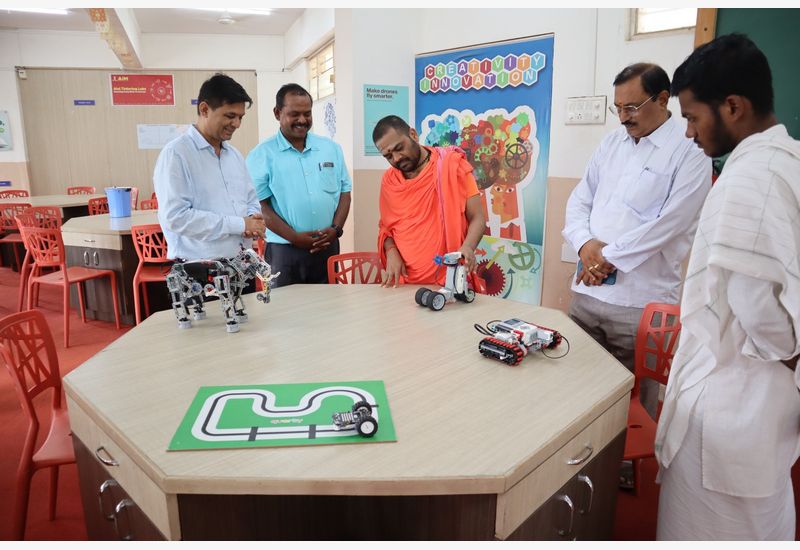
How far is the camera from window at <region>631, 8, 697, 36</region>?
256cm

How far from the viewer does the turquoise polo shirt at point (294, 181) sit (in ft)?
9.08

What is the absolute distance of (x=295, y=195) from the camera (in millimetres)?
2775

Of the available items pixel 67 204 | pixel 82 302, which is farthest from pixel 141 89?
pixel 82 302

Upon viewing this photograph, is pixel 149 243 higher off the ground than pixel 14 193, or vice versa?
pixel 14 193

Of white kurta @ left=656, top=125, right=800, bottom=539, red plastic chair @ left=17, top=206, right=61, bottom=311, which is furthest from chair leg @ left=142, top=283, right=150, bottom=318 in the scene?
white kurta @ left=656, top=125, right=800, bottom=539

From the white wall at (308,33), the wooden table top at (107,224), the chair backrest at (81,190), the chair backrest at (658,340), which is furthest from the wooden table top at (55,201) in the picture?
the chair backrest at (658,340)

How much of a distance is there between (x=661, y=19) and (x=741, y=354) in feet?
7.13

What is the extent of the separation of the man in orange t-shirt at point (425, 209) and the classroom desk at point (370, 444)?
532 mm

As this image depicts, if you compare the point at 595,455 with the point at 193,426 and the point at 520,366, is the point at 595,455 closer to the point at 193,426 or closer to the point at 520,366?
the point at 520,366

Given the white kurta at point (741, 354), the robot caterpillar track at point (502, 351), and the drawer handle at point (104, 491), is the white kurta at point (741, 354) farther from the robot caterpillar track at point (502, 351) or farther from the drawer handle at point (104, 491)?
the drawer handle at point (104, 491)

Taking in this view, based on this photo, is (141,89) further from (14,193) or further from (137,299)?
(137,299)

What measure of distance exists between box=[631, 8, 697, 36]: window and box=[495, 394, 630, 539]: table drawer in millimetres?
2099

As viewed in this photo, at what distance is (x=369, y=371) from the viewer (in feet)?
4.54

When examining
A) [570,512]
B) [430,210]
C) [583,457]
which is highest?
[430,210]
